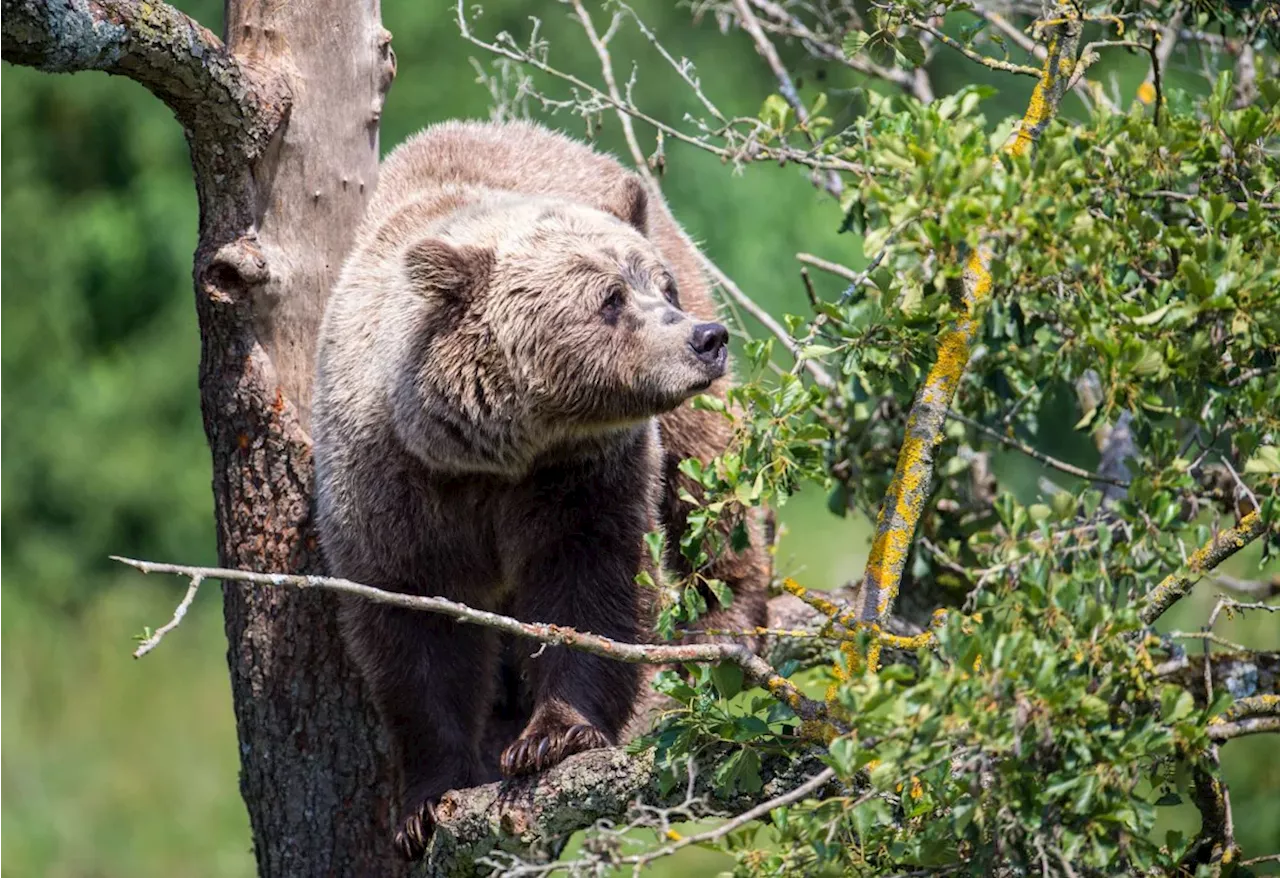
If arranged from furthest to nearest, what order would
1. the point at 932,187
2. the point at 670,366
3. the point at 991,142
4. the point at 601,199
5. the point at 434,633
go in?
the point at 601,199 < the point at 434,633 < the point at 670,366 < the point at 991,142 < the point at 932,187

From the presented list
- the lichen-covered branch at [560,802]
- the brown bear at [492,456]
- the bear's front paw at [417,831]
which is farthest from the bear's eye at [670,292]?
the bear's front paw at [417,831]

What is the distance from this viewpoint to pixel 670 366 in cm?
382

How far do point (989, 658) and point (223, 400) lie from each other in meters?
2.53

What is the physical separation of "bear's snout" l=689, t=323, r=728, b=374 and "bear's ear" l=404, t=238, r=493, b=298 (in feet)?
2.11

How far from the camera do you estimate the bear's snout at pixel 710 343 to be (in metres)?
3.76

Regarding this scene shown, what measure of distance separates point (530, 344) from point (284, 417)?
80cm

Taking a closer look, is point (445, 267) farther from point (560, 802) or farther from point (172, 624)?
point (172, 624)

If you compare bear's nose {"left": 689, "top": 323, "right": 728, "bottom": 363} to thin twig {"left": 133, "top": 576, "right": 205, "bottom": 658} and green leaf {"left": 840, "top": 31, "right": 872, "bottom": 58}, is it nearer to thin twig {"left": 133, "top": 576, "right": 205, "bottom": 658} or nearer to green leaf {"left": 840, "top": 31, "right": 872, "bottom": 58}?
green leaf {"left": 840, "top": 31, "right": 872, "bottom": 58}

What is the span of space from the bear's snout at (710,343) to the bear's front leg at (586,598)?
0.54 meters

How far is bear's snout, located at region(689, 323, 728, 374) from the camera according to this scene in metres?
3.76

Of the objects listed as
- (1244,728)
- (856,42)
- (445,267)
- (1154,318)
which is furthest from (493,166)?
(1244,728)

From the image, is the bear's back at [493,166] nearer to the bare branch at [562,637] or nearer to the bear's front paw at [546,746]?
the bear's front paw at [546,746]

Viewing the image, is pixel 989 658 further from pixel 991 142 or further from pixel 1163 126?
pixel 1163 126

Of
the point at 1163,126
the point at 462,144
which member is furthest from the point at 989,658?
the point at 462,144
